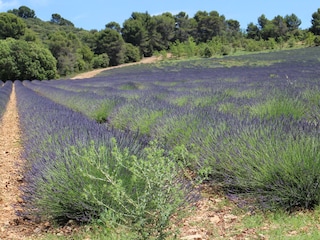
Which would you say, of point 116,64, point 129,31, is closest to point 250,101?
point 116,64

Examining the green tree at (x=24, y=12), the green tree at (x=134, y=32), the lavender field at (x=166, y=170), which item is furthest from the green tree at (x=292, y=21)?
the lavender field at (x=166, y=170)

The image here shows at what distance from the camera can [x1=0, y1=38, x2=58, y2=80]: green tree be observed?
3981 cm

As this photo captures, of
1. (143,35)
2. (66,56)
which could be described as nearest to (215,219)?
(66,56)

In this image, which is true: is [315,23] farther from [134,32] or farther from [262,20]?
[134,32]

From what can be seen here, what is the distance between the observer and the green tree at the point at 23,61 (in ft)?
131

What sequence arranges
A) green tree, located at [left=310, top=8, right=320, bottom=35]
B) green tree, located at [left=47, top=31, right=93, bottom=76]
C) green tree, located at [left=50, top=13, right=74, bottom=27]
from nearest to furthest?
green tree, located at [left=47, top=31, right=93, bottom=76] < green tree, located at [left=310, top=8, right=320, bottom=35] < green tree, located at [left=50, top=13, right=74, bottom=27]

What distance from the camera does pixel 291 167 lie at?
2.85 meters

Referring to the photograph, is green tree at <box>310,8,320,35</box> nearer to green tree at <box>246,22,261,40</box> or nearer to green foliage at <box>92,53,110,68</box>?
green tree at <box>246,22,261,40</box>

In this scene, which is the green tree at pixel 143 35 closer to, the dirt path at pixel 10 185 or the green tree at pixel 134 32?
the green tree at pixel 134 32

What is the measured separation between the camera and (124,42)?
64.0 m

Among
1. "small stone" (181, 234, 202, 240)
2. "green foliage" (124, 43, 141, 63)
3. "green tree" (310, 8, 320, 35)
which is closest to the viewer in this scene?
"small stone" (181, 234, 202, 240)

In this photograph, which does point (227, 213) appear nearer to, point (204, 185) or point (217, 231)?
point (217, 231)

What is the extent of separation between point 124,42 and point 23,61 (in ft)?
86.0

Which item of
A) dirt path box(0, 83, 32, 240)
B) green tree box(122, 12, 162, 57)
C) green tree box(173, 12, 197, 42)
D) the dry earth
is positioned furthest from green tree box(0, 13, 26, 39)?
the dry earth
